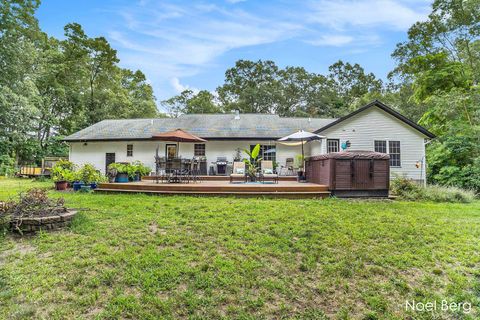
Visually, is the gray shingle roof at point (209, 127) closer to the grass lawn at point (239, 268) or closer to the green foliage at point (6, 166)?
the green foliage at point (6, 166)

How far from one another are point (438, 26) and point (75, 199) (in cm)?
2271

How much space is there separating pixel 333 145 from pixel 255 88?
2211cm

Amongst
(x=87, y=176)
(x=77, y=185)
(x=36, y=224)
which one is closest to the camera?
(x=36, y=224)

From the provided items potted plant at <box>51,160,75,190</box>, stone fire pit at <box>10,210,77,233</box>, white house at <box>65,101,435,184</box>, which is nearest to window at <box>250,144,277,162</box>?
white house at <box>65,101,435,184</box>

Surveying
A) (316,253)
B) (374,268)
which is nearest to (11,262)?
(316,253)

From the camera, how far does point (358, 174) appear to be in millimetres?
7871

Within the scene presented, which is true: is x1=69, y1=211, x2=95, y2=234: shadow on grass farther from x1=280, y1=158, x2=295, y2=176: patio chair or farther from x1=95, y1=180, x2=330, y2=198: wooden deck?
x1=280, y1=158, x2=295, y2=176: patio chair

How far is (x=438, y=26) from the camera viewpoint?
1616 cm

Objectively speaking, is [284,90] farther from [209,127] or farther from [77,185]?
[77,185]

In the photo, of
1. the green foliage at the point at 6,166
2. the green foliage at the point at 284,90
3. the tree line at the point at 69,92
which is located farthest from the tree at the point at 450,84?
the green foliage at the point at 6,166

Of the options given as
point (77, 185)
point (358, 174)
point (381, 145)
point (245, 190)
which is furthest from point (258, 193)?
point (381, 145)

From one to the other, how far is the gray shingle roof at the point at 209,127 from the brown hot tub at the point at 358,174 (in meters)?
6.54

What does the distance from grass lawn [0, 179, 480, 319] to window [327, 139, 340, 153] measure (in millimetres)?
7861

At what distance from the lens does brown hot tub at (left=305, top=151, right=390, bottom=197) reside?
25.7 ft
